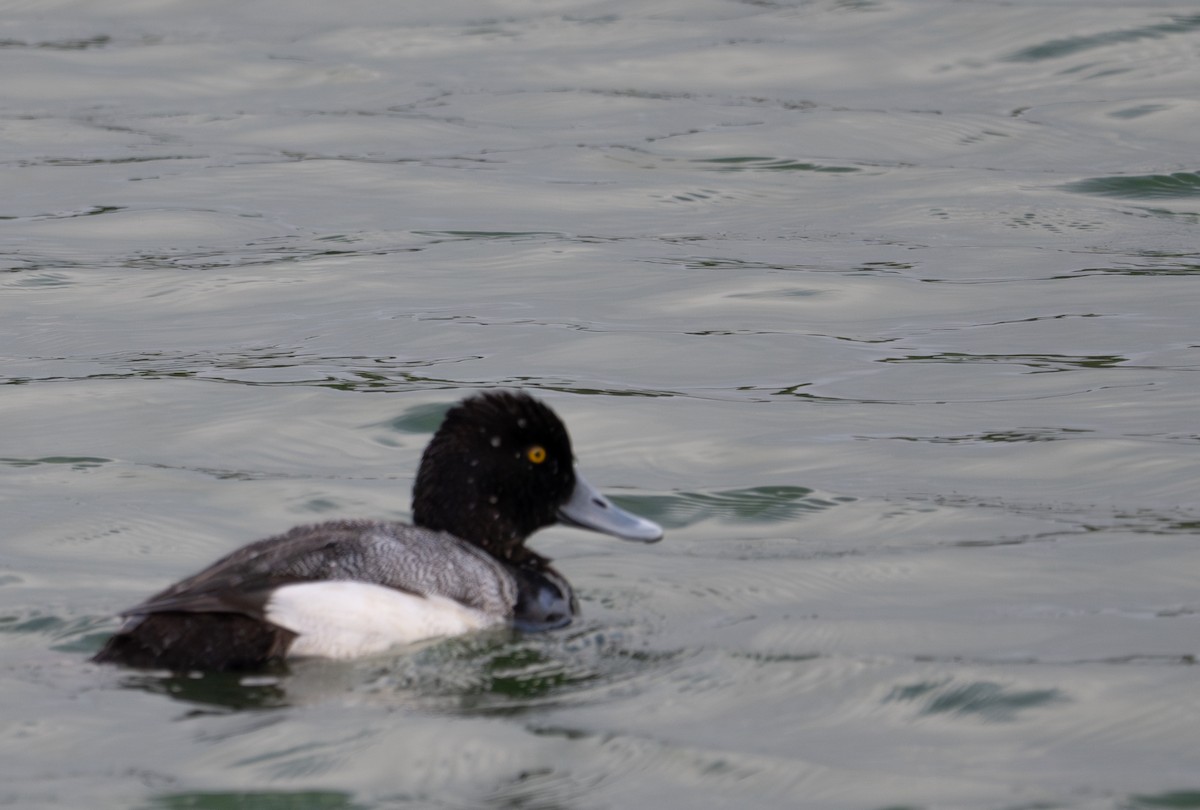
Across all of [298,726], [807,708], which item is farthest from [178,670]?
[807,708]

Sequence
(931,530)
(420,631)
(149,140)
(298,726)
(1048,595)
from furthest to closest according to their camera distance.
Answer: (149,140) → (931,530) → (1048,595) → (420,631) → (298,726)

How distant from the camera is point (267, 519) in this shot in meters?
7.33

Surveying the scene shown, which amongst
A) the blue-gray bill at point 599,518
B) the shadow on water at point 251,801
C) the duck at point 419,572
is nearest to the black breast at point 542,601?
the duck at point 419,572

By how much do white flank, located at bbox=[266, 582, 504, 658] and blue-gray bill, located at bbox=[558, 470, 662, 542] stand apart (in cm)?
97

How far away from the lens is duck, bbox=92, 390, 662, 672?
17.7 feet

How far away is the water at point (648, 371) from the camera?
507cm

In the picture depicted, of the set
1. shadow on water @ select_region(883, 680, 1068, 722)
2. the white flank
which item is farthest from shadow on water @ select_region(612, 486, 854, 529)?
shadow on water @ select_region(883, 680, 1068, 722)

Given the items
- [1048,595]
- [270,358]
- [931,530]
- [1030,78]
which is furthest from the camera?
[1030,78]

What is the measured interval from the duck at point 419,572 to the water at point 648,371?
9cm

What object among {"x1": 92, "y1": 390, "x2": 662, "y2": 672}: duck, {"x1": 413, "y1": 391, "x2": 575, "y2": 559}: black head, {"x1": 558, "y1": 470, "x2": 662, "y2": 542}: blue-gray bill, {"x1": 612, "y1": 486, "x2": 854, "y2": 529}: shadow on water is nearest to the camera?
{"x1": 92, "y1": 390, "x2": 662, "y2": 672}: duck

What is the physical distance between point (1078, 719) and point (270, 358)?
5457mm

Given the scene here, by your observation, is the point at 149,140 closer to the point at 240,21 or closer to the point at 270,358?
the point at 240,21

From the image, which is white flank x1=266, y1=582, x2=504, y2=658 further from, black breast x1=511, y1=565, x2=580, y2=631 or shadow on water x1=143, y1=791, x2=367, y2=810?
shadow on water x1=143, y1=791, x2=367, y2=810

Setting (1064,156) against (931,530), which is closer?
(931,530)
